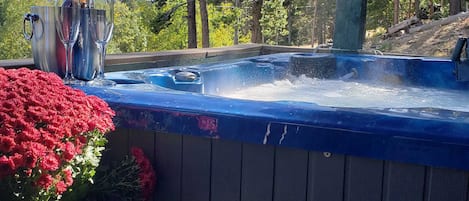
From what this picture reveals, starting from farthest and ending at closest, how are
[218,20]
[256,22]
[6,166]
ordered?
[218,20] < [256,22] < [6,166]

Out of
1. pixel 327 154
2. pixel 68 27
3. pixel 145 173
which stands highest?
pixel 68 27

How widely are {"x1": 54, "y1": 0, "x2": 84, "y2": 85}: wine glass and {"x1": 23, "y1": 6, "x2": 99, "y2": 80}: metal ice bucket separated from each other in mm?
15

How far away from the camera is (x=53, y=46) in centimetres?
182

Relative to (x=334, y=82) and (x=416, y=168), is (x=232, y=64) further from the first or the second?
(x=416, y=168)

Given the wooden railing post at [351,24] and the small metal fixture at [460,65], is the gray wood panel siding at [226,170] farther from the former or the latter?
the wooden railing post at [351,24]

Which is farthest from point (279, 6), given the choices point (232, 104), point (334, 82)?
point (232, 104)

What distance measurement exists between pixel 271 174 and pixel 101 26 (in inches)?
36.8

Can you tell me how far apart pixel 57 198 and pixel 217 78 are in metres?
1.89

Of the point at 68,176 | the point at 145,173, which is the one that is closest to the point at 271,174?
the point at 145,173

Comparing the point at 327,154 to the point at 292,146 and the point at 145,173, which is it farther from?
the point at 145,173

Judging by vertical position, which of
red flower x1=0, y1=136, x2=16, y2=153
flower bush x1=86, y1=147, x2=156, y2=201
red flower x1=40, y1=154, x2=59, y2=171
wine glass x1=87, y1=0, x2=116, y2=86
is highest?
wine glass x1=87, y1=0, x2=116, y2=86

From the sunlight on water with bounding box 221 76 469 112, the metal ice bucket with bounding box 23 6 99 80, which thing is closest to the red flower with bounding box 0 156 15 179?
the metal ice bucket with bounding box 23 6 99 80

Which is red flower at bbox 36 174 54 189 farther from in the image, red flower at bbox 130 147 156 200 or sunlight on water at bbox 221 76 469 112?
sunlight on water at bbox 221 76 469 112

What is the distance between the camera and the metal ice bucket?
179cm
